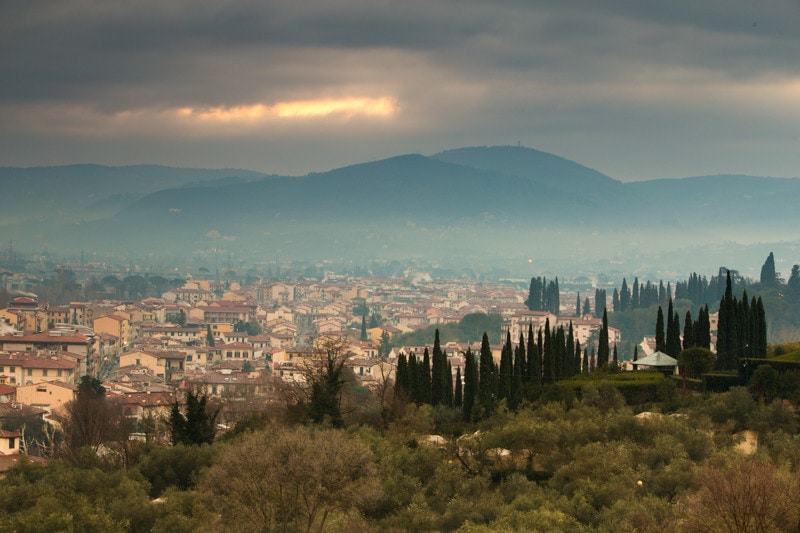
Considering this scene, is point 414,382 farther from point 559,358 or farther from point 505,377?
point 559,358

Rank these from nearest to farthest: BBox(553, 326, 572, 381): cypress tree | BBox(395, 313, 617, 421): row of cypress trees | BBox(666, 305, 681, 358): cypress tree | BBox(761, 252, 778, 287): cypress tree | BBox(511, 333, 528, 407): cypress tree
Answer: BBox(395, 313, 617, 421): row of cypress trees < BBox(511, 333, 528, 407): cypress tree < BBox(666, 305, 681, 358): cypress tree < BBox(553, 326, 572, 381): cypress tree < BBox(761, 252, 778, 287): cypress tree

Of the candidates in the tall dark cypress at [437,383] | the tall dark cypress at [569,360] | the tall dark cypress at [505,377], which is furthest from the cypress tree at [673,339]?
the tall dark cypress at [437,383]

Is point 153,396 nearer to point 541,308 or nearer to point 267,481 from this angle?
point 267,481

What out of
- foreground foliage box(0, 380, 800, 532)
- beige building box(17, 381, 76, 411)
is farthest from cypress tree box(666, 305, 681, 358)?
beige building box(17, 381, 76, 411)

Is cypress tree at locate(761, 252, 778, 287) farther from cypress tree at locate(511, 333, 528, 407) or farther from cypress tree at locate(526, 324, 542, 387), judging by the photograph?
cypress tree at locate(511, 333, 528, 407)

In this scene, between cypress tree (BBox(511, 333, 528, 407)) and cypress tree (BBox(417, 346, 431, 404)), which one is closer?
cypress tree (BBox(511, 333, 528, 407))

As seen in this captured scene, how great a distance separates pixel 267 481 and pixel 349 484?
5.67 ft

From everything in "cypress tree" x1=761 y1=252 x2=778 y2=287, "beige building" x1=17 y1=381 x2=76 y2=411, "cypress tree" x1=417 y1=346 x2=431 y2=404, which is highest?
"cypress tree" x1=761 y1=252 x2=778 y2=287

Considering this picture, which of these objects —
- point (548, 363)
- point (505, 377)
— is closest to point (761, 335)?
point (548, 363)

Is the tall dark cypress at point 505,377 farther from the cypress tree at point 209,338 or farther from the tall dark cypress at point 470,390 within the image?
the cypress tree at point 209,338

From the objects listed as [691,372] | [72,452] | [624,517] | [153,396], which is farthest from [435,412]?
[153,396]

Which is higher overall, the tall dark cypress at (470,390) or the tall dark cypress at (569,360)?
the tall dark cypress at (569,360)

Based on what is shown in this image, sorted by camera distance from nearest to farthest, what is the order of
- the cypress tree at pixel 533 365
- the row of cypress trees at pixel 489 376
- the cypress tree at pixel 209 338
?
the row of cypress trees at pixel 489 376 → the cypress tree at pixel 533 365 → the cypress tree at pixel 209 338

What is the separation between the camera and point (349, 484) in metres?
26.5
